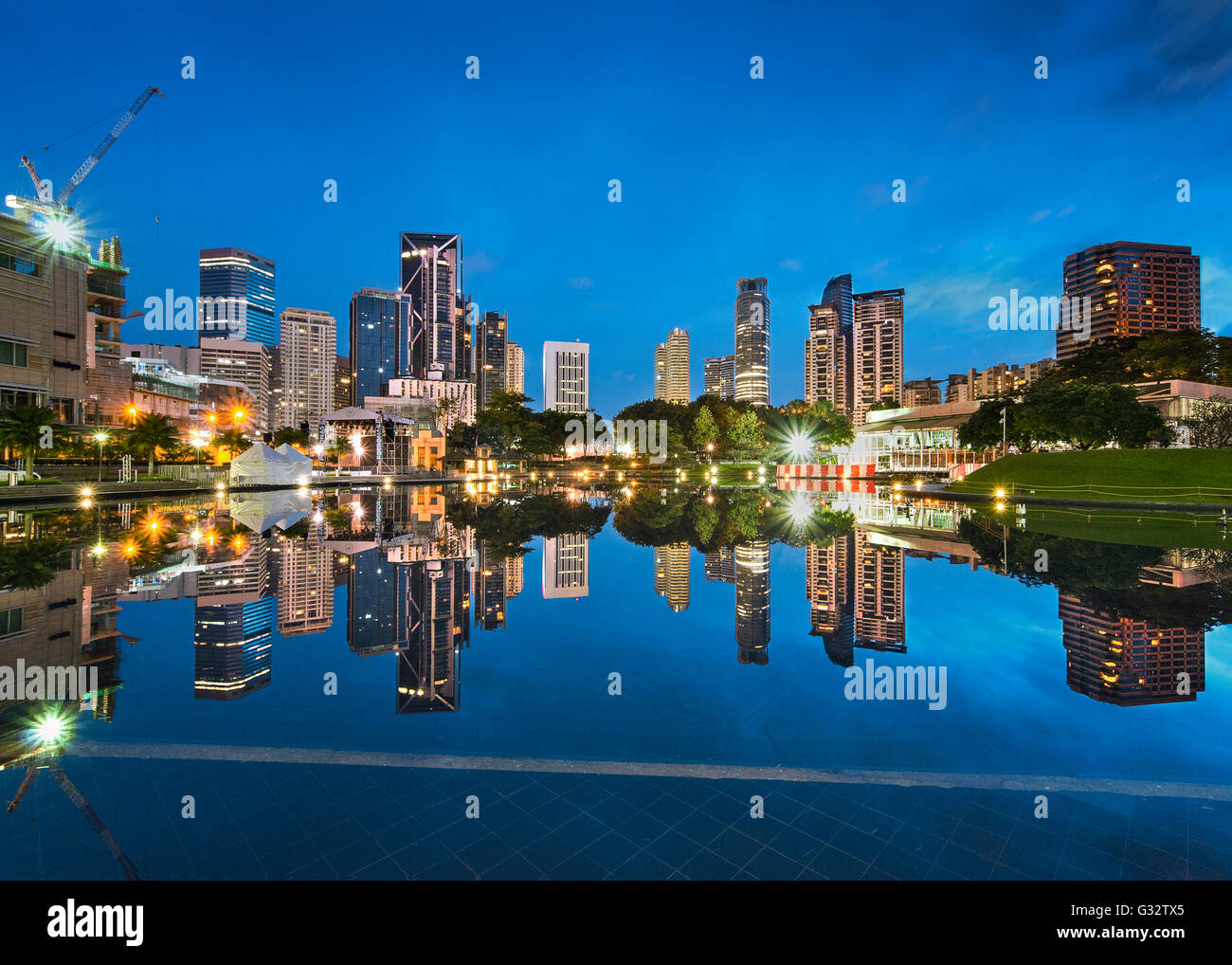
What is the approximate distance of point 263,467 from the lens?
161ft

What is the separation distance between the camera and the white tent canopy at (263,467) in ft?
160

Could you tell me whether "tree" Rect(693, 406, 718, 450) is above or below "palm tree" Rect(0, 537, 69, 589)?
above

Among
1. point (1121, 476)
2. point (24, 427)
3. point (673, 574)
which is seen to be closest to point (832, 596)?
point (673, 574)

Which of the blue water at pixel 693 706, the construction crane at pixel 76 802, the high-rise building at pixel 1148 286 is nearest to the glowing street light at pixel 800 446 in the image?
the high-rise building at pixel 1148 286

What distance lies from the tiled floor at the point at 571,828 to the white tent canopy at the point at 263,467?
5052cm

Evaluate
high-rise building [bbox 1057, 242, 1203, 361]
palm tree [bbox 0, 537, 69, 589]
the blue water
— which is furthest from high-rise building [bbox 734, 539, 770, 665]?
high-rise building [bbox 1057, 242, 1203, 361]

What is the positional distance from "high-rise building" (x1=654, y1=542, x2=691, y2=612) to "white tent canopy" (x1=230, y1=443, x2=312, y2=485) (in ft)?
142

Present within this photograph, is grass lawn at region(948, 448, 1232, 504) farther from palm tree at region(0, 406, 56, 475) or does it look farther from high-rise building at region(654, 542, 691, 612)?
palm tree at region(0, 406, 56, 475)

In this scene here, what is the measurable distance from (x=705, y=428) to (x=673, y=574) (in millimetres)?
78387

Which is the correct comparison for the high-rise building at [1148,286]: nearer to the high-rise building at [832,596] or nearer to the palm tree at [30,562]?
the high-rise building at [832,596]

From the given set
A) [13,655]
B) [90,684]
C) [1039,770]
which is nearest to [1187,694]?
[1039,770]

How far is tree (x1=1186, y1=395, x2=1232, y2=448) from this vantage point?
42.0m

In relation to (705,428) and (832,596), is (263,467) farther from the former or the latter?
(705,428)
